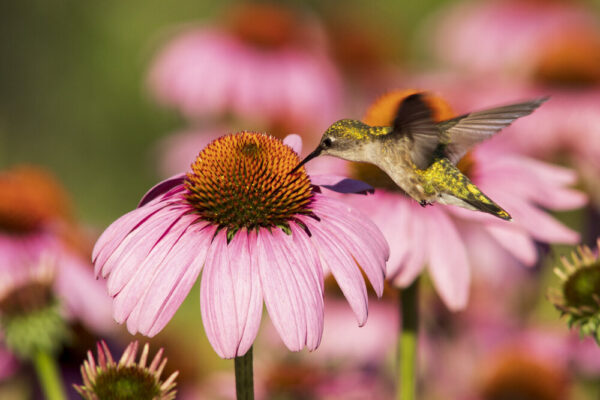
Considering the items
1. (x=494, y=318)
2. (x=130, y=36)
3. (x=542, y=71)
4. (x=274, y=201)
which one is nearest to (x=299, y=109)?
(x=542, y=71)

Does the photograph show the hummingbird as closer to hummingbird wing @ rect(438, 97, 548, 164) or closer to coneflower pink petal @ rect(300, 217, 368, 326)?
Result: hummingbird wing @ rect(438, 97, 548, 164)

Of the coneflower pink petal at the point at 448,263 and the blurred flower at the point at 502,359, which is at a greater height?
the coneflower pink petal at the point at 448,263

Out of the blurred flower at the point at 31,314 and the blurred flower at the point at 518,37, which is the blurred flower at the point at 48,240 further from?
the blurred flower at the point at 518,37

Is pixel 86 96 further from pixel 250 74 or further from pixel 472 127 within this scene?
pixel 472 127

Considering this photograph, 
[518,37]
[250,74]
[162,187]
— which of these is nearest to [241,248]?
[162,187]

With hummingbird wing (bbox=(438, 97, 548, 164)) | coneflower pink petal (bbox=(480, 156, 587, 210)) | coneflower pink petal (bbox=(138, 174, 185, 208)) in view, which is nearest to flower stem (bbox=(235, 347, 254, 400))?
coneflower pink petal (bbox=(138, 174, 185, 208))

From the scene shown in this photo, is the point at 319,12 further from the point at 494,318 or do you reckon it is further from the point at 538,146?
the point at 494,318

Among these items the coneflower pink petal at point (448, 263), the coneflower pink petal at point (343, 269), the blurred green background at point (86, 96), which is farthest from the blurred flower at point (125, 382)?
the blurred green background at point (86, 96)
